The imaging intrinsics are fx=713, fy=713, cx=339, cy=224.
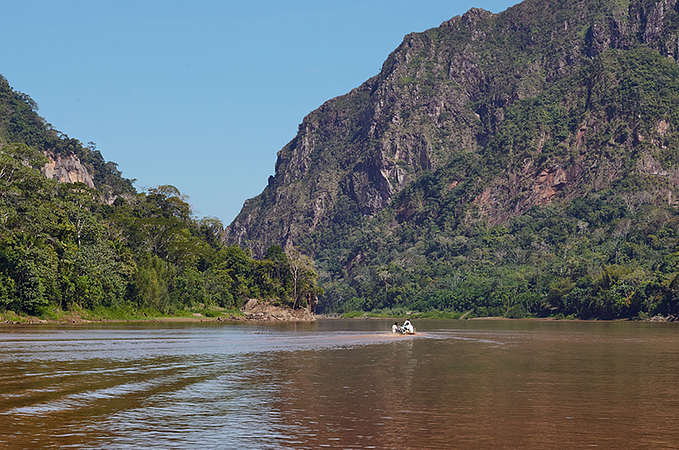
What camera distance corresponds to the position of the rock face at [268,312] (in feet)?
420

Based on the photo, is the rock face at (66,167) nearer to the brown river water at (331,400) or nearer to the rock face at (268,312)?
the rock face at (268,312)

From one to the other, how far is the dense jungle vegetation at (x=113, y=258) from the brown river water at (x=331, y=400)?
29.5 m

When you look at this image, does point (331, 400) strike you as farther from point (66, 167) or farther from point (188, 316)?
point (66, 167)

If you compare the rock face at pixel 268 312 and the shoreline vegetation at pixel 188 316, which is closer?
the shoreline vegetation at pixel 188 316

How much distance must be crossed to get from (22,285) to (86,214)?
21251 mm

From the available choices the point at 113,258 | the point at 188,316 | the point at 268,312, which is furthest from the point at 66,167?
the point at 113,258

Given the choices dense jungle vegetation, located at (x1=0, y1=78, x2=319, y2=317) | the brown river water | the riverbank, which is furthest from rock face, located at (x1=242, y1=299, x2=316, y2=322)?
the brown river water

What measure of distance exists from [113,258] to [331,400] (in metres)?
71.2

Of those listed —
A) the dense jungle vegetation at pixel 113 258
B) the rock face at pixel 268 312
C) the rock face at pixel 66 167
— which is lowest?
the rock face at pixel 268 312

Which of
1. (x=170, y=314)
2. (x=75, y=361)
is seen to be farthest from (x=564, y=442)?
(x=170, y=314)

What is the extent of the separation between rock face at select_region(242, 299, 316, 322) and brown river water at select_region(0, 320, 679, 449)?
8988cm

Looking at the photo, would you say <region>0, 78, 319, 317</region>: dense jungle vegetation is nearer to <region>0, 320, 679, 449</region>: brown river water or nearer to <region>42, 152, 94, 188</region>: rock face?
<region>0, 320, 679, 449</region>: brown river water

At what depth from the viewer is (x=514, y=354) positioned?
4034 centimetres

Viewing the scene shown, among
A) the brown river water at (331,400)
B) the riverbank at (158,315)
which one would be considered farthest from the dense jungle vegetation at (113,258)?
the brown river water at (331,400)
